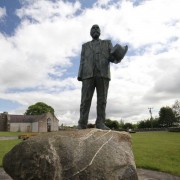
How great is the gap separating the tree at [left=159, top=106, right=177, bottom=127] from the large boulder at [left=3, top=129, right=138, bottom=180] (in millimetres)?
82036

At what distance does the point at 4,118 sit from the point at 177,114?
5019 centimetres

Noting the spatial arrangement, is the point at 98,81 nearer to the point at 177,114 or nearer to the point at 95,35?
the point at 95,35

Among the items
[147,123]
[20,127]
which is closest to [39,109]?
[20,127]

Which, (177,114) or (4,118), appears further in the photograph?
(4,118)

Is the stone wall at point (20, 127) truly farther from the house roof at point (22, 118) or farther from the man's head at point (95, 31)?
the man's head at point (95, 31)

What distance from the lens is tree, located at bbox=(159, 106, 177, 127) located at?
85.1 metres

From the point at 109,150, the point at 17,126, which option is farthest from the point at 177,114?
the point at 109,150

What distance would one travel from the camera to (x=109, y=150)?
20.5 ft

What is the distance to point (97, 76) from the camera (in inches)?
326

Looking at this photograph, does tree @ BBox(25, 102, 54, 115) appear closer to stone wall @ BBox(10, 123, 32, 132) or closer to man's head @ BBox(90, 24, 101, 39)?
stone wall @ BBox(10, 123, 32, 132)

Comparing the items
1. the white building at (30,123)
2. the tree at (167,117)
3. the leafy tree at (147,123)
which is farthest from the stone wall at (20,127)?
the tree at (167,117)

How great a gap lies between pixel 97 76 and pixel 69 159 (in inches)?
120

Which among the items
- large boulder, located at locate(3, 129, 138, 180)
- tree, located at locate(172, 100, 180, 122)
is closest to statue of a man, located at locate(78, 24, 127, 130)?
large boulder, located at locate(3, 129, 138, 180)

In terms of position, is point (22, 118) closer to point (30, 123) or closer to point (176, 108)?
point (30, 123)
